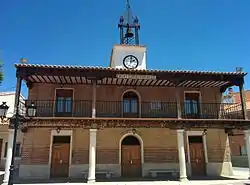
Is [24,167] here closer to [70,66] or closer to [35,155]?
[35,155]

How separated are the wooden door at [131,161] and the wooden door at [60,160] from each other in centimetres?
327

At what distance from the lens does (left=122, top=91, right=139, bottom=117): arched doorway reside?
49.2 ft

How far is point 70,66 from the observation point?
1260 centimetres

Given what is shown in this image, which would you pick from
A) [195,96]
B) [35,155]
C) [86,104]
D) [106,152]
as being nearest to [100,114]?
[86,104]

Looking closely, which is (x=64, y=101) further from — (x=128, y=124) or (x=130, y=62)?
(x=130, y=62)

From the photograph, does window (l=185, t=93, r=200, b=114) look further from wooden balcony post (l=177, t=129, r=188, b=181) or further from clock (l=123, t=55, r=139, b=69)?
clock (l=123, t=55, r=139, b=69)

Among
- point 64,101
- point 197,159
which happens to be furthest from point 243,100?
point 64,101

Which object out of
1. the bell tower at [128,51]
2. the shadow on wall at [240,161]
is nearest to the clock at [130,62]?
the bell tower at [128,51]

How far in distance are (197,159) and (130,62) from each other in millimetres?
7737

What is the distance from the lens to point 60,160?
551 inches

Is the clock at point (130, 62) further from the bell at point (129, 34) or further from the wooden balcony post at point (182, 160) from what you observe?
the wooden balcony post at point (182, 160)

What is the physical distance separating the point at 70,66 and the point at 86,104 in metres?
3.08

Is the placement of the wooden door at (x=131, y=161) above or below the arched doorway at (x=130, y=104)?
below

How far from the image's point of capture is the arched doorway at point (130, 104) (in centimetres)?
1499
